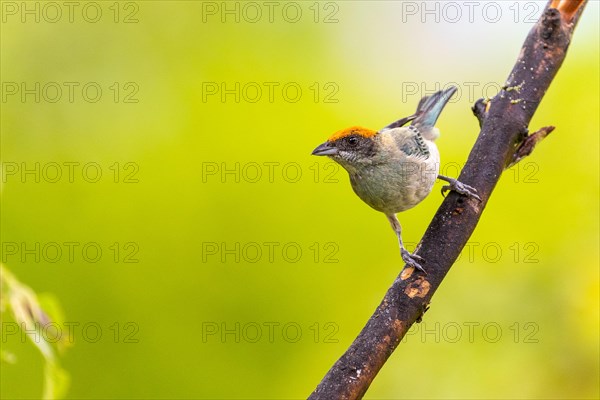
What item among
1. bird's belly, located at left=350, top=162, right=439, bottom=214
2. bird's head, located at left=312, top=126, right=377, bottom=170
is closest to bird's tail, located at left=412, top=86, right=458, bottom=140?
bird's belly, located at left=350, top=162, right=439, bottom=214

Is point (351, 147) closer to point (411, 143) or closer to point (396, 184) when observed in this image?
point (396, 184)

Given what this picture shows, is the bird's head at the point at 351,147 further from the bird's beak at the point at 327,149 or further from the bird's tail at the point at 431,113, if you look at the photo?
the bird's tail at the point at 431,113

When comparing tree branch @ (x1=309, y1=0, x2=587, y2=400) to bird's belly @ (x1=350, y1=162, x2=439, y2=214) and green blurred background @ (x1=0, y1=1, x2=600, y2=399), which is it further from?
green blurred background @ (x1=0, y1=1, x2=600, y2=399)

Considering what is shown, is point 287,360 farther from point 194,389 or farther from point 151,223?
point 151,223

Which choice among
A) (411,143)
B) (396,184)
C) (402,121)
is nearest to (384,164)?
(396,184)

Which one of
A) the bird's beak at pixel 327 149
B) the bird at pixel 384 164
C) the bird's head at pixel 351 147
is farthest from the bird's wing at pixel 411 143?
the bird's beak at pixel 327 149
